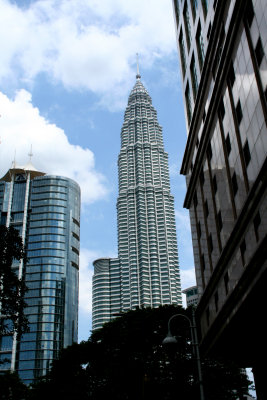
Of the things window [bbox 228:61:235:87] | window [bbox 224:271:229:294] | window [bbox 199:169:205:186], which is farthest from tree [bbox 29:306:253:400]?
window [bbox 228:61:235:87]

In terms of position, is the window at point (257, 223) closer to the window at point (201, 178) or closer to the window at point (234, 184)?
the window at point (234, 184)

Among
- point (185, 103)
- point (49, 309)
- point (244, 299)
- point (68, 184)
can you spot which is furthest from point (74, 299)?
point (244, 299)

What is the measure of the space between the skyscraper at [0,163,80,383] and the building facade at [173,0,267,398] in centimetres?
8945

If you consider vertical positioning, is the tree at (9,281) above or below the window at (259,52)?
below

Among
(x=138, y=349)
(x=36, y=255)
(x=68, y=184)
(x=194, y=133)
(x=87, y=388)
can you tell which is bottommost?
(x=87, y=388)

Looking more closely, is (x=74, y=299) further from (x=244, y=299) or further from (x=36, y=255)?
(x=244, y=299)

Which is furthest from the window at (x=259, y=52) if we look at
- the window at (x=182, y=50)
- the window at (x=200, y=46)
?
the window at (x=182, y=50)

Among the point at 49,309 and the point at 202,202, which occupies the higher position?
the point at 49,309

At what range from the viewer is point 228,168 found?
31375 mm

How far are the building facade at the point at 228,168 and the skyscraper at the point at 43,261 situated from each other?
89.4 meters

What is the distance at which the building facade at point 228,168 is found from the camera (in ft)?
82.6

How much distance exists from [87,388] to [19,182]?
110m

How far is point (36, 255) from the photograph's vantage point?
453 ft

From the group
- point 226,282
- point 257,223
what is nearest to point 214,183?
point 226,282
